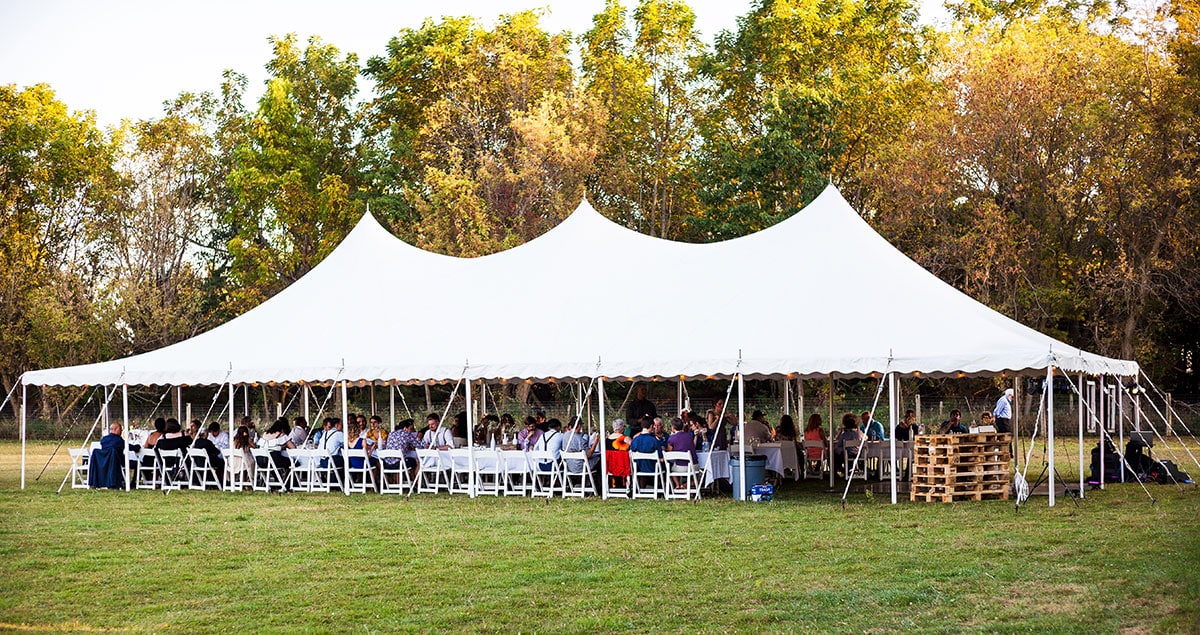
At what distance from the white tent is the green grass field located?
175 centimetres

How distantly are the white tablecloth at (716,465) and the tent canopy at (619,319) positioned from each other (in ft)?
3.49

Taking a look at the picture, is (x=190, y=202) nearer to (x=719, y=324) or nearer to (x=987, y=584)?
(x=719, y=324)

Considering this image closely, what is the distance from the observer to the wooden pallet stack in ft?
52.5

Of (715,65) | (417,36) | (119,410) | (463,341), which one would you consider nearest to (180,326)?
(119,410)

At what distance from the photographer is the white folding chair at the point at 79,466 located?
20.2 meters

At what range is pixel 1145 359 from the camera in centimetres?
3528

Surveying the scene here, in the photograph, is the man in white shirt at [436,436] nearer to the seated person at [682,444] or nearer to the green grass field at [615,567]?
the green grass field at [615,567]

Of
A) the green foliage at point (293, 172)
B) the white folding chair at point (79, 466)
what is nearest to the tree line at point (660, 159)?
the green foliage at point (293, 172)

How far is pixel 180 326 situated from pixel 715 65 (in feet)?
60.2

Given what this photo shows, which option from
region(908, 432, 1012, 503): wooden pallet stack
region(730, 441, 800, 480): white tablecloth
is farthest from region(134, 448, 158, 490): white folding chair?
region(908, 432, 1012, 503): wooden pallet stack

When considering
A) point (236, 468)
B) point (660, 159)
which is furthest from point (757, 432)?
point (660, 159)

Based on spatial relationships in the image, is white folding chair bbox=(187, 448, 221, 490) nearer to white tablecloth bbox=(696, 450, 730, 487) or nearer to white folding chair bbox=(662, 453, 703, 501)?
white folding chair bbox=(662, 453, 703, 501)

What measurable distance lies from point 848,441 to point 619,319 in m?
4.21

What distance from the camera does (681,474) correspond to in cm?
1711
